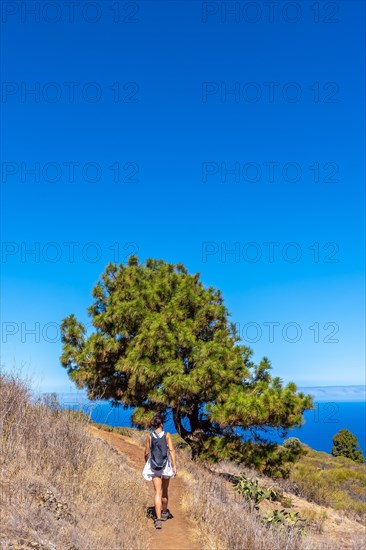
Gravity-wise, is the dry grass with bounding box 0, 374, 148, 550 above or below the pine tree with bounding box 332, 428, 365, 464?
below

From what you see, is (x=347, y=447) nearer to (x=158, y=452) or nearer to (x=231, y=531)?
(x=158, y=452)

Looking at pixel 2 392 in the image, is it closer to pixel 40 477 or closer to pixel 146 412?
pixel 40 477

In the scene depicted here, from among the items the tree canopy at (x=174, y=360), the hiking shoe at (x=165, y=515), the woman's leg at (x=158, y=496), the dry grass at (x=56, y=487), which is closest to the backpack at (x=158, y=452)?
the woman's leg at (x=158, y=496)

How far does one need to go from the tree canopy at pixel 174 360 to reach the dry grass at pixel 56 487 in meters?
4.36

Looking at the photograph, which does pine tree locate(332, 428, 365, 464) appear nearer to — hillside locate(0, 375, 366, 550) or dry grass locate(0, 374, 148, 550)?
hillside locate(0, 375, 366, 550)

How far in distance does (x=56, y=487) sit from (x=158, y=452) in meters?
1.86

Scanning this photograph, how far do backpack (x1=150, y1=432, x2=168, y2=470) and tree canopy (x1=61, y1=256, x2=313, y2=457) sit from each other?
530cm

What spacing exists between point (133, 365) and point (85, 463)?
602 cm

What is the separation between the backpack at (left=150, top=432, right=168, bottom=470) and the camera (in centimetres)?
822

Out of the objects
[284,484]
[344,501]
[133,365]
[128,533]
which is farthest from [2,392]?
[344,501]

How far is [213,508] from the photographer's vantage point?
874 cm

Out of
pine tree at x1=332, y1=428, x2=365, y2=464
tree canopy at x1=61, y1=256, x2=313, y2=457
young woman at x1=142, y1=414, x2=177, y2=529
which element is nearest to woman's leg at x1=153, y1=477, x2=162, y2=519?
young woman at x1=142, y1=414, x2=177, y2=529

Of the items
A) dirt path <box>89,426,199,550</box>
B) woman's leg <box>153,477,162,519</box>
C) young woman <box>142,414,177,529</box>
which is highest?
young woman <box>142,414,177,529</box>

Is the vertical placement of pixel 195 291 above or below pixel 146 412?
above
